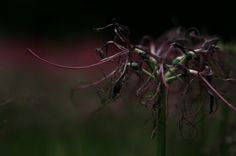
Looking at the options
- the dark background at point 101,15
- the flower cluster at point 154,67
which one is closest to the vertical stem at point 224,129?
the flower cluster at point 154,67

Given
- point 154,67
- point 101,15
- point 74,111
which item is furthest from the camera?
point 101,15

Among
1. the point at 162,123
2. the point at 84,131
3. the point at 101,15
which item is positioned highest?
the point at 101,15

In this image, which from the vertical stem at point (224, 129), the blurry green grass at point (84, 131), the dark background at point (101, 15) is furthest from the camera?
the dark background at point (101, 15)

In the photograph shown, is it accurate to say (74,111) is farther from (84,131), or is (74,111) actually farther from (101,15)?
(101,15)

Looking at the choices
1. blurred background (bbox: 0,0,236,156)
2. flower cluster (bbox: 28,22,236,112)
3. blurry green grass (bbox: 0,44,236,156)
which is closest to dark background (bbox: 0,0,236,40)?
blurred background (bbox: 0,0,236,156)

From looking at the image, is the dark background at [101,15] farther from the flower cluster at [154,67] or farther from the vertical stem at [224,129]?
the flower cluster at [154,67]

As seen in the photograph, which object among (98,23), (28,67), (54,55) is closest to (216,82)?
(28,67)

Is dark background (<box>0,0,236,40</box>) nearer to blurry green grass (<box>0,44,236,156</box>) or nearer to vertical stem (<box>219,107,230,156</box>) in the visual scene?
blurry green grass (<box>0,44,236,156</box>)

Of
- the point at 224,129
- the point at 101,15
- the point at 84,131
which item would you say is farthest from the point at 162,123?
the point at 101,15

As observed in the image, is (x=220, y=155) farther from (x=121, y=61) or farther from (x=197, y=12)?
(x=197, y=12)
